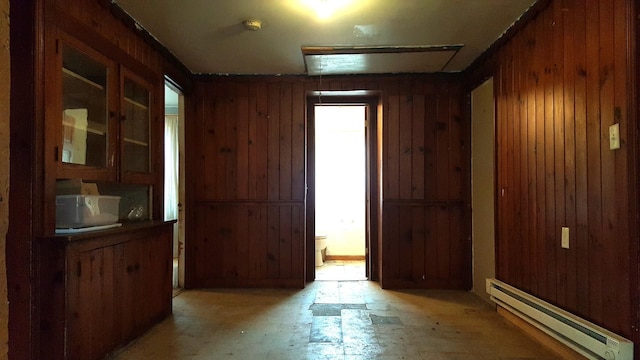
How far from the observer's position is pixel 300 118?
402 cm

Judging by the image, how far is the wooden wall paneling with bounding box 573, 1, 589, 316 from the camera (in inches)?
79.6

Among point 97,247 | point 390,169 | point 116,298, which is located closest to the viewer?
point 97,247

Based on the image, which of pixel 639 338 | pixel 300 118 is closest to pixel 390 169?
pixel 300 118

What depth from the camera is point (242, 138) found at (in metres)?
4.04

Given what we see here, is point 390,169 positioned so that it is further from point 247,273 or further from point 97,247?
point 97,247

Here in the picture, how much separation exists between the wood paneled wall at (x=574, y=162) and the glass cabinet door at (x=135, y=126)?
277 centimetres

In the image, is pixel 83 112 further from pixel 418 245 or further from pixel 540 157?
pixel 418 245

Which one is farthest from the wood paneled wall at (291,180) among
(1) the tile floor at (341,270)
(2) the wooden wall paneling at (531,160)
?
(2) the wooden wall paneling at (531,160)

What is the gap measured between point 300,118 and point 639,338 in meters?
3.16

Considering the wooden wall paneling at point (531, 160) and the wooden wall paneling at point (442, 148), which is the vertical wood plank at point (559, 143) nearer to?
the wooden wall paneling at point (531, 160)

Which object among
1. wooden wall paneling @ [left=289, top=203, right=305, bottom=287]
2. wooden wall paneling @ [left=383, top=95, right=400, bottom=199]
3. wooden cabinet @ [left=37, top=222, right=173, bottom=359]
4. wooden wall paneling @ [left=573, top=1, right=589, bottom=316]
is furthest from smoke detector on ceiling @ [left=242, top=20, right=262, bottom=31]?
wooden wall paneling @ [left=573, top=1, right=589, bottom=316]

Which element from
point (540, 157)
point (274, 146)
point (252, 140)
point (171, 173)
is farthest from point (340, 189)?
point (540, 157)

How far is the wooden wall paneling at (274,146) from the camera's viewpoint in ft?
13.2

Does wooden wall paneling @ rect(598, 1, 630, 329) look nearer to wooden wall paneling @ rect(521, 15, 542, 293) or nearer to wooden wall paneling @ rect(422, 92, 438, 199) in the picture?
wooden wall paneling @ rect(521, 15, 542, 293)
